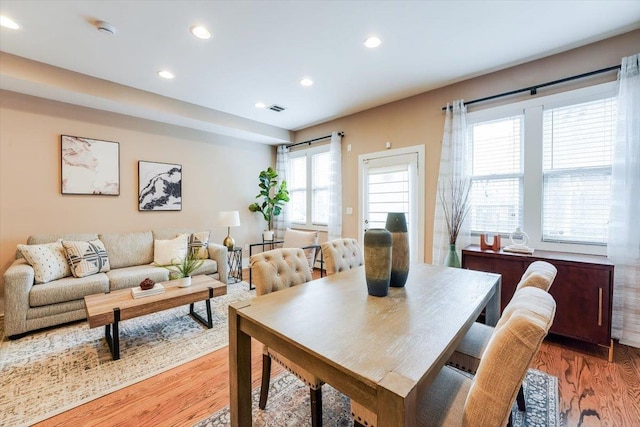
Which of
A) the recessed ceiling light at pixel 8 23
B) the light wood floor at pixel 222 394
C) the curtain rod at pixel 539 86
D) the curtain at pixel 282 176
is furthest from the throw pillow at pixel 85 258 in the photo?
the curtain rod at pixel 539 86

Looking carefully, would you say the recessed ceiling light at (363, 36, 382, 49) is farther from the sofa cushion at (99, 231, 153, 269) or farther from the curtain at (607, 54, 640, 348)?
the sofa cushion at (99, 231, 153, 269)

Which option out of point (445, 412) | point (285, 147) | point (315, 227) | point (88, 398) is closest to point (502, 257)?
point (445, 412)

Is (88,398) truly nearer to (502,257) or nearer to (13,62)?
(13,62)

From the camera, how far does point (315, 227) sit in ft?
17.4

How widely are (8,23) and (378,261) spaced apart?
354 cm

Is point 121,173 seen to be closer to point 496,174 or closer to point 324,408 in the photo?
point 324,408

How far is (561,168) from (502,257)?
1.10m

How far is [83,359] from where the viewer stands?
224 cm

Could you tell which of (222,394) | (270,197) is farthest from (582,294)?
(270,197)

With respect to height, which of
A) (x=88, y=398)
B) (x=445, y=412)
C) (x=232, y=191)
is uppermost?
Answer: (x=232, y=191)

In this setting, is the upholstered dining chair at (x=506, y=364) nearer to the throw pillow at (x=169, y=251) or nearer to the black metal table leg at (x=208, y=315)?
the black metal table leg at (x=208, y=315)

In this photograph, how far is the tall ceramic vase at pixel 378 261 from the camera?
4.88ft

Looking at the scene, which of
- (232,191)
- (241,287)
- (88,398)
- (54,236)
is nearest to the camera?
(88,398)

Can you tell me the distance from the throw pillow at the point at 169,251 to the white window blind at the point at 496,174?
3.87 metres
